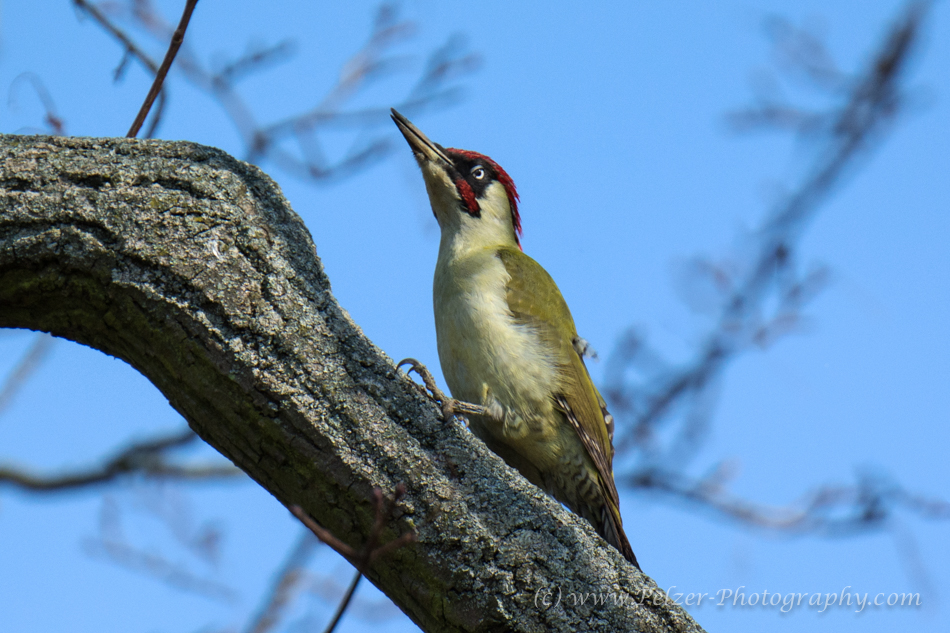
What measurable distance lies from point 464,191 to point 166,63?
6.32 ft

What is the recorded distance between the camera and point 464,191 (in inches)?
184

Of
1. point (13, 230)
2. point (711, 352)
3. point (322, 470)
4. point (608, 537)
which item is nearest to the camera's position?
point (322, 470)

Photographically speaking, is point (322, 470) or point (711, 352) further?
point (711, 352)

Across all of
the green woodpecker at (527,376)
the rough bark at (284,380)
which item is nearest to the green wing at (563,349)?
the green woodpecker at (527,376)

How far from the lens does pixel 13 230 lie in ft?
7.47

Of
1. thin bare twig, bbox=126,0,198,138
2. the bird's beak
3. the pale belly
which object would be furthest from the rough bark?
the bird's beak

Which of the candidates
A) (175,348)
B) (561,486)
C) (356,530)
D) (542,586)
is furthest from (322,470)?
(561,486)

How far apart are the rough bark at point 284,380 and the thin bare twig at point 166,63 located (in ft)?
2.59

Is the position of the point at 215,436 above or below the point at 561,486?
below

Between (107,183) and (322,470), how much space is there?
104cm

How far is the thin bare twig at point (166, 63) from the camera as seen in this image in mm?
3123

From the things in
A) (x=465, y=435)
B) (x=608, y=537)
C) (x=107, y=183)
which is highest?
(x=608, y=537)

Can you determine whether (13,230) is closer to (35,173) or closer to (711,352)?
(35,173)

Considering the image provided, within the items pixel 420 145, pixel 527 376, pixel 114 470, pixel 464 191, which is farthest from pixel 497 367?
pixel 114 470
